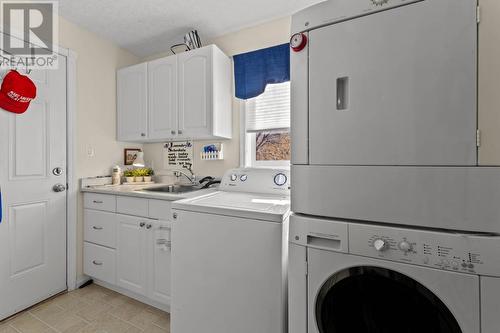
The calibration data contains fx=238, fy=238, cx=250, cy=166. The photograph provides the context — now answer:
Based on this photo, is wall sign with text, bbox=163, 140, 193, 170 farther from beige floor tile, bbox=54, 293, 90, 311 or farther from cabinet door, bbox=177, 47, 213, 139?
beige floor tile, bbox=54, 293, 90, 311

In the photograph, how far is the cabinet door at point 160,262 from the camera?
1.75 m

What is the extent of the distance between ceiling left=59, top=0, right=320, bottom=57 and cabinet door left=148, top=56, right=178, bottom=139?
306mm

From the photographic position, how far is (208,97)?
206 cm

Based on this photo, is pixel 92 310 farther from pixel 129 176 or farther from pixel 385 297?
pixel 385 297

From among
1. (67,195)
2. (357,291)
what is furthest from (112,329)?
(357,291)

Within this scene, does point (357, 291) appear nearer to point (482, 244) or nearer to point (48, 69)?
point (482, 244)

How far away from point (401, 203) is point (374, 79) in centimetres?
47

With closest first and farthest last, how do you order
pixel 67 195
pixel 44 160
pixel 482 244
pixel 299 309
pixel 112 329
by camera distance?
pixel 482 244, pixel 299 309, pixel 112 329, pixel 44 160, pixel 67 195

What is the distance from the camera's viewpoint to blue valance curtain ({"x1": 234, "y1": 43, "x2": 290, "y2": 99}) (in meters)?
2.04

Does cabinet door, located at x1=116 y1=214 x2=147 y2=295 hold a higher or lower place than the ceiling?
→ lower

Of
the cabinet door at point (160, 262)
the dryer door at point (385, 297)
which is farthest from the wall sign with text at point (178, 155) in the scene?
the dryer door at point (385, 297)

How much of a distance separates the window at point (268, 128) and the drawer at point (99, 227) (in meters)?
1.29

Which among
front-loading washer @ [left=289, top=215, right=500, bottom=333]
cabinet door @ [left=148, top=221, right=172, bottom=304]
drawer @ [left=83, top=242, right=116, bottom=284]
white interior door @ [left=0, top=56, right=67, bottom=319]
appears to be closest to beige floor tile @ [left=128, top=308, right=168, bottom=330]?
cabinet door @ [left=148, top=221, right=172, bottom=304]
